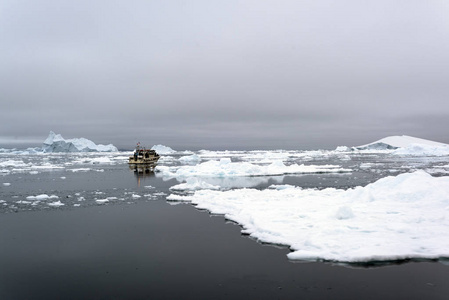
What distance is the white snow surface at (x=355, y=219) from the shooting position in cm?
900

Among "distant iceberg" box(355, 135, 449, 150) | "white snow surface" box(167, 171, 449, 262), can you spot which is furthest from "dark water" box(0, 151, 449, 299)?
"distant iceberg" box(355, 135, 449, 150)

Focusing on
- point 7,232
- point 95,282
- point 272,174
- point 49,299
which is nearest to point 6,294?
point 49,299

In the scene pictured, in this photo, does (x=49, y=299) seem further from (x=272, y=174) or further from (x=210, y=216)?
(x=272, y=174)

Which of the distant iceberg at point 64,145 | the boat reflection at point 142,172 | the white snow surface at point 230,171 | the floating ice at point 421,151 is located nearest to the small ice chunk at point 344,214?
the boat reflection at point 142,172

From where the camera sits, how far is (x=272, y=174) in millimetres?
34812

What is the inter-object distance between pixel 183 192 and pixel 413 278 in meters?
15.5

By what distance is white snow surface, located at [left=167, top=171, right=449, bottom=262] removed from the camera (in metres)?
9.00

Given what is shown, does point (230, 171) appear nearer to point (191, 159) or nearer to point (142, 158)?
point (142, 158)

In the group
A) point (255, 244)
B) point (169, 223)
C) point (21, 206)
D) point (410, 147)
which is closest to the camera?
point (255, 244)

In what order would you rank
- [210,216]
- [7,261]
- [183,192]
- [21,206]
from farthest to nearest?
[183,192] → [21,206] → [210,216] → [7,261]

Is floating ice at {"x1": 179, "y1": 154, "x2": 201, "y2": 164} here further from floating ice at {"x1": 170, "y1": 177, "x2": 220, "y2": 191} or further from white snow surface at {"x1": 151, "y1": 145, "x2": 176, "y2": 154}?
white snow surface at {"x1": 151, "y1": 145, "x2": 176, "y2": 154}

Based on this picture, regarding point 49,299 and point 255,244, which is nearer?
point 49,299

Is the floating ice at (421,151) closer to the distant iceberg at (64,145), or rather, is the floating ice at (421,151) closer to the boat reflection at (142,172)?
the boat reflection at (142,172)

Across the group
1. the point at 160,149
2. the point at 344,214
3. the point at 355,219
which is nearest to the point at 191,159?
the point at 160,149
